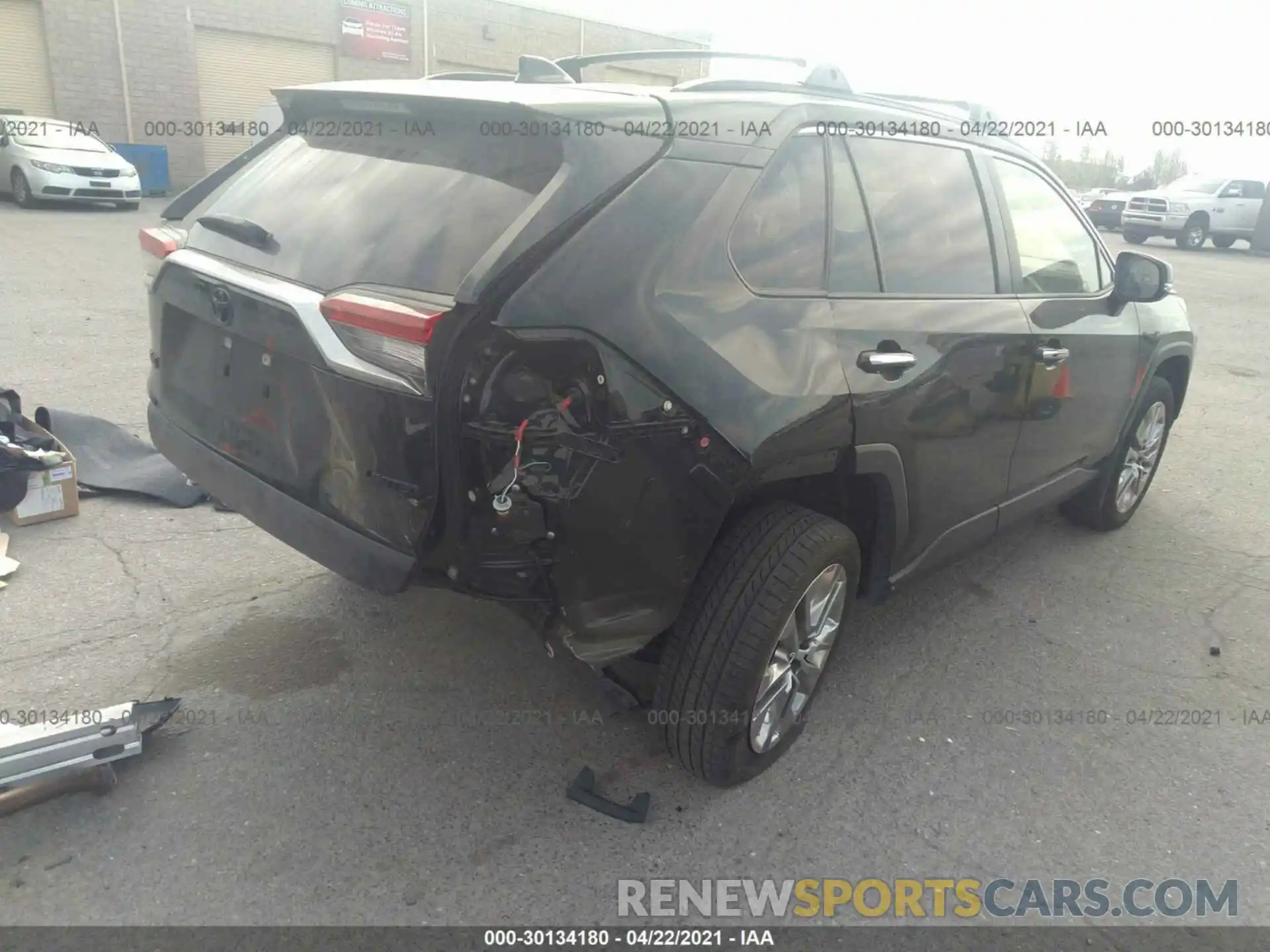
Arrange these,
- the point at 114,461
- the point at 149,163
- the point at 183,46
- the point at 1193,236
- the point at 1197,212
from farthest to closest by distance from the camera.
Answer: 1. the point at 1193,236
2. the point at 1197,212
3. the point at 183,46
4. the point at 149,163
5. the point at 114,461

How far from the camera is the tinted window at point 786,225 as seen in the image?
2.48m

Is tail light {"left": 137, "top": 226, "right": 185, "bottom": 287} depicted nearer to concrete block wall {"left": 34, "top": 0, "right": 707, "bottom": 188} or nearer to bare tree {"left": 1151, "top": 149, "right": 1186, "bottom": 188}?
concrete block wall {"left": 34, "top": 0, "right": 707, "bottom": 188}

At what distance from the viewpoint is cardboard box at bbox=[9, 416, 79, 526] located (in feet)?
13.1

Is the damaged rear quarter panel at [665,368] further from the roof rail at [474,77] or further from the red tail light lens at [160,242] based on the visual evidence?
the red tail light lens at [160,242]

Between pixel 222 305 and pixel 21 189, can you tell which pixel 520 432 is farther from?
pixel 21 189

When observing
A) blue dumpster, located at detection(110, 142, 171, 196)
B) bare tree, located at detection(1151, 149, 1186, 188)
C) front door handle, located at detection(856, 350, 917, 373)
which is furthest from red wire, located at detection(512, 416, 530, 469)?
bare tree, located at detection(1151, 149, 1186, 188)

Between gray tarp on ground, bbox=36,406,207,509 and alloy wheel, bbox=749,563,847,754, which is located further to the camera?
gray tarp on ground, bbox=36,406,207,509

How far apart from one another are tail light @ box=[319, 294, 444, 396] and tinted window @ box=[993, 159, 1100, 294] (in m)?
2.36

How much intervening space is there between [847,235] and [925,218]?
0.47m

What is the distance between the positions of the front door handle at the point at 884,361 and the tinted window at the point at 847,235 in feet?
0.66

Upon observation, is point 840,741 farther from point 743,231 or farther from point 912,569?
point 743,231

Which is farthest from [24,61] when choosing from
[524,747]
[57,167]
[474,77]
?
[524,747]

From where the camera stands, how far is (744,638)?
2.53 metres

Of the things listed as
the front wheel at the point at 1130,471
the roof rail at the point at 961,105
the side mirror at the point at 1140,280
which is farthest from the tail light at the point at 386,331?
the front wheel at the point at 1130,471
